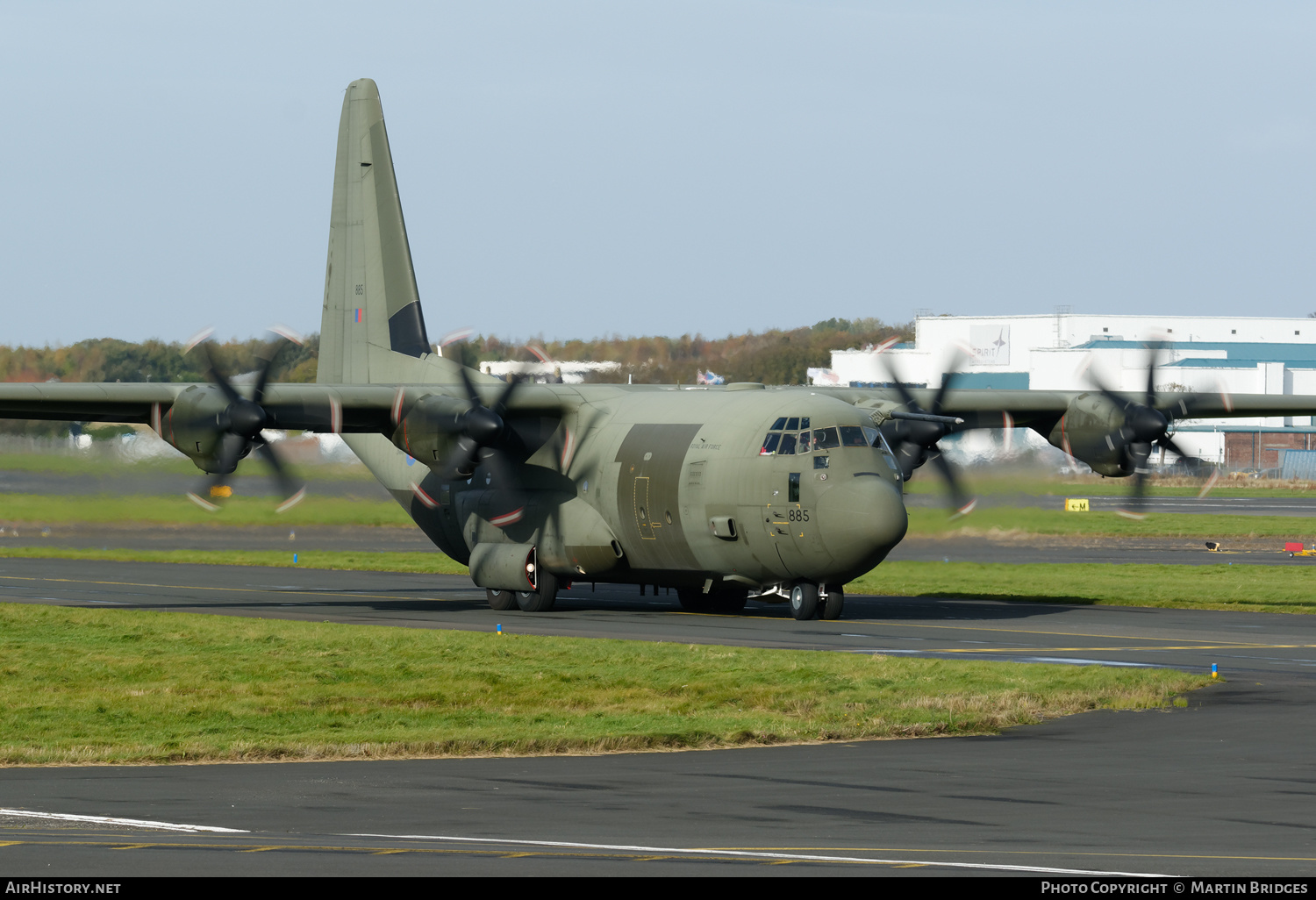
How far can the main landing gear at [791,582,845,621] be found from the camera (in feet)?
105

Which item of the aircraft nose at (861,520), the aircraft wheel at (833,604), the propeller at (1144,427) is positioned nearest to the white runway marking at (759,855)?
the aircraft nose at (861,520)

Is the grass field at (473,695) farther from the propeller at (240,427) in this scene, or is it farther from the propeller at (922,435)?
the propeller at (922,435)

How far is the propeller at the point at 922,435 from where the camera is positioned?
108 ft

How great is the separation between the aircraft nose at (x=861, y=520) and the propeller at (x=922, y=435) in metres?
2.00

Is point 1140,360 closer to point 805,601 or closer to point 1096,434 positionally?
point 1096,434

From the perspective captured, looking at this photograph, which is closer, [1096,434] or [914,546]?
[1096,434]

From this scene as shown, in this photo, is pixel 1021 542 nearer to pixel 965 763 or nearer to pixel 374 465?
pixel 374 465

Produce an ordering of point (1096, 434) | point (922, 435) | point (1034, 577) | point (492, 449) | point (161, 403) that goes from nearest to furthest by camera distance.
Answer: point (161, 403), point (922, 435), point (492, 449), point (1096, 434), point (1034, 577)

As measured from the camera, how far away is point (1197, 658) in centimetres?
2533

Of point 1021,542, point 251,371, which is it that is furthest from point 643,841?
point 1021,542

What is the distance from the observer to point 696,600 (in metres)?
36.1

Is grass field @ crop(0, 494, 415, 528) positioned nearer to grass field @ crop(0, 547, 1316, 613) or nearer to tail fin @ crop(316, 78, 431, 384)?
grass field @ crop(0, 547, 1316, 613)

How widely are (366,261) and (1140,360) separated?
88.7m

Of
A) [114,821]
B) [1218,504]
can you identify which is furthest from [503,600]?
[1218,504]
